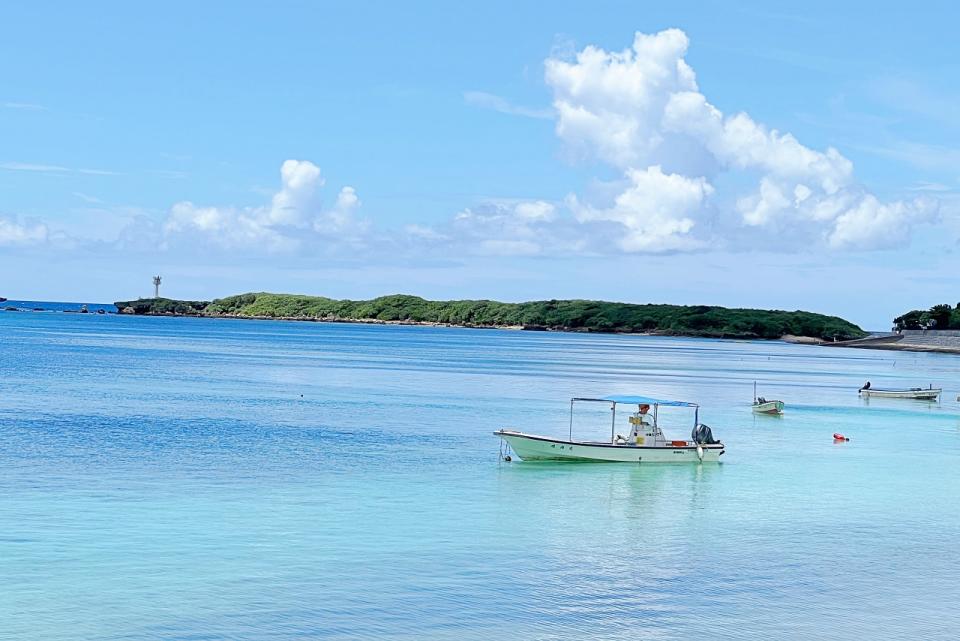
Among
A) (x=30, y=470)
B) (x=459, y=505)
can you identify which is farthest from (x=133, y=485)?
(x=459, y=505)

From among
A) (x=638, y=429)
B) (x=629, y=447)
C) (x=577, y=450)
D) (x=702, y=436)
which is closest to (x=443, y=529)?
(x=577, y=450)

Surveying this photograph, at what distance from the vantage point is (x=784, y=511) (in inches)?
1220

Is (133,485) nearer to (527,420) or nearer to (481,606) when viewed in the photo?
(481,606)

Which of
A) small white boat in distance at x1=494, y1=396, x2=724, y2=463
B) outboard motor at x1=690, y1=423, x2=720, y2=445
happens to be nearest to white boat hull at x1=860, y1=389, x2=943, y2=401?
outboard motor at x1=690, y1=423, x2=720, y2=445

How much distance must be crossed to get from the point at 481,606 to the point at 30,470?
62.7 feet

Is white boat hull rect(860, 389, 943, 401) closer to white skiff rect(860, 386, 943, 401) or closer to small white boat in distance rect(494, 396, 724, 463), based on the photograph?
white skiff rect(860, 386, 943, 401)

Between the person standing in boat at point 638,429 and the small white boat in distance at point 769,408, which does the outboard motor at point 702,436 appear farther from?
the small white boat in distance at point 769,408

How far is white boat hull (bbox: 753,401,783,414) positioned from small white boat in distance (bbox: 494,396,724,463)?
75.4ft

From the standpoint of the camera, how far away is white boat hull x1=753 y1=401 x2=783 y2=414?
6269 centimetres

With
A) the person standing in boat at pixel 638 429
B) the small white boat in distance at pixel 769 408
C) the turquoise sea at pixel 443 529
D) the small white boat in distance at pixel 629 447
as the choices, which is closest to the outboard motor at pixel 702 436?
the small white boat in distance at pixel 629 447

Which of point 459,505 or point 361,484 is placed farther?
point 361,484

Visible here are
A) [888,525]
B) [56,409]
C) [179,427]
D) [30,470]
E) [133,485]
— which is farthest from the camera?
[56,409]

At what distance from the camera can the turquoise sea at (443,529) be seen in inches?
757

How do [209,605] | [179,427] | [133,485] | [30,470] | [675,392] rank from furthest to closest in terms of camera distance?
[675,392], [179,427], [30,470], [133,485], [209,605]
